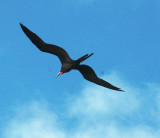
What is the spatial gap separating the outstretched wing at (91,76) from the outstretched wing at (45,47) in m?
1.16

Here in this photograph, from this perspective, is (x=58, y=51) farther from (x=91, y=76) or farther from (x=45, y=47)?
(x=91, y=76)

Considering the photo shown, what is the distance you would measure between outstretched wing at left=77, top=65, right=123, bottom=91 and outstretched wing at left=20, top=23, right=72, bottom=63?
1.16m

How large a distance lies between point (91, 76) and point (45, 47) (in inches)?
116

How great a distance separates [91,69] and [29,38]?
3.44 m

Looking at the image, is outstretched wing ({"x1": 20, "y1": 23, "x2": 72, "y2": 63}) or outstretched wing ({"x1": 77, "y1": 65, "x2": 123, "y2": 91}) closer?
outstretched wing ({"x1": 20, "y1": 23, "x2": 72, "y2": 63})

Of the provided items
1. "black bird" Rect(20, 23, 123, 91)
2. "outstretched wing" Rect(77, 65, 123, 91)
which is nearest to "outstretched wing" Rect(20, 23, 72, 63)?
"black bird" Rect(20, 23, 123, 91)

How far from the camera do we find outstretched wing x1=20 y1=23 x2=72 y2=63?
20438 mm

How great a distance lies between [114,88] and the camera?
2139cm

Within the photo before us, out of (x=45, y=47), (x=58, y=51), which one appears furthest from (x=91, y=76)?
(x=45, y=47)

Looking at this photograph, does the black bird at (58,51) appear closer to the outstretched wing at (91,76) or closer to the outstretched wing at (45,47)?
the outstretched wing at (45,47)

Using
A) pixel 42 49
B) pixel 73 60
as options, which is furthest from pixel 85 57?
pixel 42 49

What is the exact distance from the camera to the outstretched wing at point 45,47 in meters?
20.4

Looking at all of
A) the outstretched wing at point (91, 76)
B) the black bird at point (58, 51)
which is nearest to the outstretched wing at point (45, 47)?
the black bird at point (58, 51)

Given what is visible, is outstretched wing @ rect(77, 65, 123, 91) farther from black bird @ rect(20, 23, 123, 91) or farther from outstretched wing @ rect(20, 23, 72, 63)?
outstretched wing @ rect(20, 23, 72, 63)
